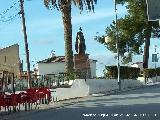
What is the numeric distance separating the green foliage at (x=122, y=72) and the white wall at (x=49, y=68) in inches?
1225

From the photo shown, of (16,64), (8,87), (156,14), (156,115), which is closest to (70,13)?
(8,87)

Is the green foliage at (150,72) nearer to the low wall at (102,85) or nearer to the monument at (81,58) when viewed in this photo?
the low wall at (102,85)

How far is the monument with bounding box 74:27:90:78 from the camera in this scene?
1760 inches

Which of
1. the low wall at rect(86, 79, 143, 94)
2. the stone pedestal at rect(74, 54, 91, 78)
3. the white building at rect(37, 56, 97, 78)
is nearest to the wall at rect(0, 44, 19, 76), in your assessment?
the low wall at rect(86, 79, 143, 94)

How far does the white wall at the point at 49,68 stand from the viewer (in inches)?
3873

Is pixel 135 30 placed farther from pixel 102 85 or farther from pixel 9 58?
pixel 9 58

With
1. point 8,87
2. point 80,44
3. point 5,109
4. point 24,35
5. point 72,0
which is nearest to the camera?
point 5,109

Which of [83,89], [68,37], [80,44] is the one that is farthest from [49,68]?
[83,89]

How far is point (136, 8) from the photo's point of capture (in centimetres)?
7912

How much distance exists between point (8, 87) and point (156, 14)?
21.2 meters

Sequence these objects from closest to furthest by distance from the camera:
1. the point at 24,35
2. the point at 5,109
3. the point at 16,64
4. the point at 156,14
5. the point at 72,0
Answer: the point at 156,14 → the point at 5,109 → the point at 16,64 → the point at 24,35 → the point at 72,0

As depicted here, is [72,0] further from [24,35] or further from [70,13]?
[24,35]

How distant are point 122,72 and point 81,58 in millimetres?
14428

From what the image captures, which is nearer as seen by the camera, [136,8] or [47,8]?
Result: [47,8]
